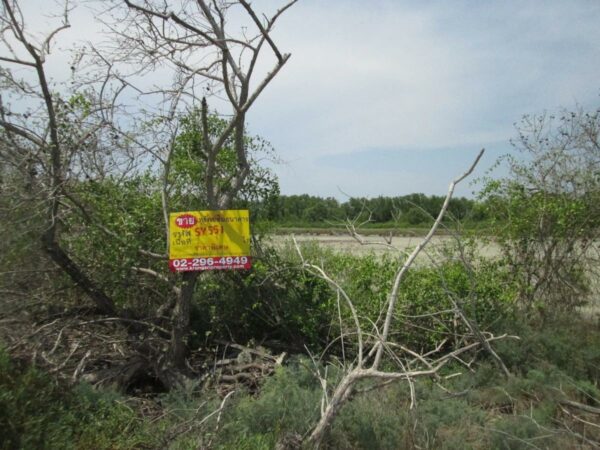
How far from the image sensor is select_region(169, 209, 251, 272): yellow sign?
18.6 feet

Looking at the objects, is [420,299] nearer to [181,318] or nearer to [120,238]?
[181,318]

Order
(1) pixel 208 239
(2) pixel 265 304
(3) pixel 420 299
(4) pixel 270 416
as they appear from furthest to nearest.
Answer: (2) pixel 265 304
(3) pixel 420 299
(1) pixel 208 239
(4) pixel 270 416

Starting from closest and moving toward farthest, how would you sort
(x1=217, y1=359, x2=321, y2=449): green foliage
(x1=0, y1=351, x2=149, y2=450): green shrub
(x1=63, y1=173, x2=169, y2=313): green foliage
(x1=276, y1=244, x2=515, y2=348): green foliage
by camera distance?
(x1=0, y1=351, x2=149, y2=450): green shrub
(x1=217, y1=359, x2=321, y2=449): green foliage
(x1=63, y1=173, x2=169, y2=313): green foliage
(x1=276, y1=244, x2=515, y2=348): green foliage

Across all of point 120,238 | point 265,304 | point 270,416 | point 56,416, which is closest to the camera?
point 56,416

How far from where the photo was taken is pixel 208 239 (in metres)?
5.71

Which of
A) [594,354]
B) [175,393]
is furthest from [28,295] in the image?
[594,354]

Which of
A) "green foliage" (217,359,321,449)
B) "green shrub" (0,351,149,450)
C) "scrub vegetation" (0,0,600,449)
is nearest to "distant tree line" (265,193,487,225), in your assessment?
"scrub vegetation" (0,0,600,449)

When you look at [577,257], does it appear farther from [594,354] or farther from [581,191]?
[594,354]

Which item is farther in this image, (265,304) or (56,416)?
(265,304)

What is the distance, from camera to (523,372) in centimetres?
591

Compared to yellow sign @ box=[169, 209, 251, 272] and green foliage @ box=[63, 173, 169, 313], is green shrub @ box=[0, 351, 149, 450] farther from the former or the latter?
green foliage @ box=[63, 173, 169, 313]

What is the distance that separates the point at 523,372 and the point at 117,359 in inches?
172

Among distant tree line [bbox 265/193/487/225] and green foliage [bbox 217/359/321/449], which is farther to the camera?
distant tree line [bbox 265/193/487/225]

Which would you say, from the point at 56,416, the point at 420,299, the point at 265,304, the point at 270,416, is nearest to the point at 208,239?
the point at 265,304
